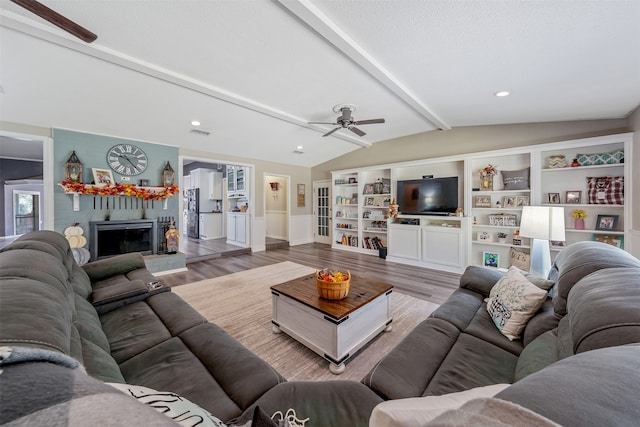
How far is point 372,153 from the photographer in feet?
19.3

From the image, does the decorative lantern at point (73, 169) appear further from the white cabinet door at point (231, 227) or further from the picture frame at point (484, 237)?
the picture frame at point (484, 237)

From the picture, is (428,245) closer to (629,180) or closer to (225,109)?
(629,180)

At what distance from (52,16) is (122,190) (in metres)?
3.08

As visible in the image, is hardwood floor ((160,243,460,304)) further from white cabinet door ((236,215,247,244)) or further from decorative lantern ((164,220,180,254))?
white cabinet door ((236,215,247,244))

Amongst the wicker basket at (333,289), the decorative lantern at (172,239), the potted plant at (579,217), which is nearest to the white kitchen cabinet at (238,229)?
the decorative lantern at (172,239)

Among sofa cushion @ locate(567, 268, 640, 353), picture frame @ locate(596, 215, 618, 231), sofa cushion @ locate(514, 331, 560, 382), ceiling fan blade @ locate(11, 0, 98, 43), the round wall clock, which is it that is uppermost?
ceiling fan blade @ locate(11, 0, 98, 43)

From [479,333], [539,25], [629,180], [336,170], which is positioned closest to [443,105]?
[539,25]

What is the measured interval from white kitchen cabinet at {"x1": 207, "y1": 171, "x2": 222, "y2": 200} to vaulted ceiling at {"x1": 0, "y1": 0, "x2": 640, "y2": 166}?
13.1ft

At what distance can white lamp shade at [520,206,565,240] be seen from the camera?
2.48 m

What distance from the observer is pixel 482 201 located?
4.30m

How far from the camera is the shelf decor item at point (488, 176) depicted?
4.11m

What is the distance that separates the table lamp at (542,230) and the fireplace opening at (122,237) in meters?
5.76

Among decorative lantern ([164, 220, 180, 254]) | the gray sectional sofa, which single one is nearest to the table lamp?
the gray sectional sofa

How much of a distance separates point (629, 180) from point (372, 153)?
4.03m
